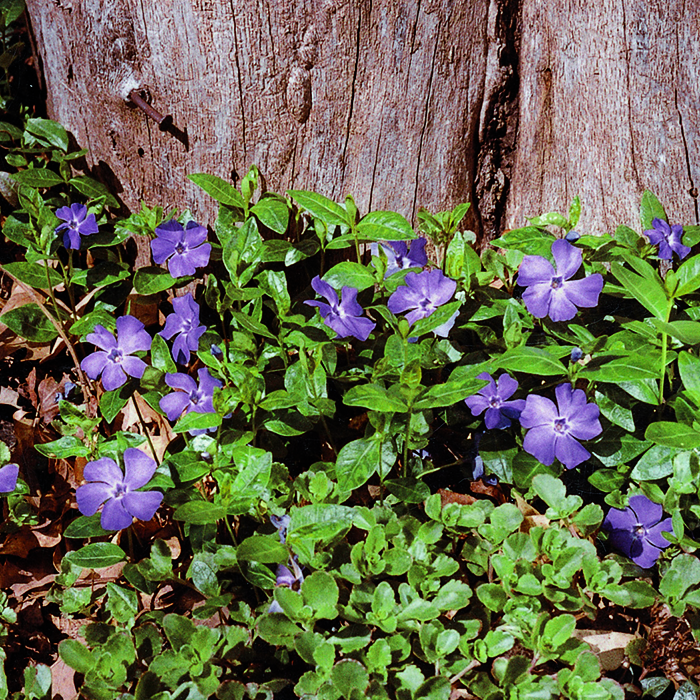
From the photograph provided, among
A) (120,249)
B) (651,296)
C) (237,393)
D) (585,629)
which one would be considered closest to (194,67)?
(120,249)

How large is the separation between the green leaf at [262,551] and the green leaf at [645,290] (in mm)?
1119

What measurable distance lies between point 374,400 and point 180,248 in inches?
37.0

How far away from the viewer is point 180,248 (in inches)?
85.2

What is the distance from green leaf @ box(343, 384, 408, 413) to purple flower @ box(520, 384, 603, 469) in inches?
14.5

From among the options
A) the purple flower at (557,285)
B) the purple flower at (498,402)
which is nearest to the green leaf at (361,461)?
the purple flower at (498,402)

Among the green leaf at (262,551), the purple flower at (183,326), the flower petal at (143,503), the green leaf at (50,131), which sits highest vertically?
the green leaf at (50,131)

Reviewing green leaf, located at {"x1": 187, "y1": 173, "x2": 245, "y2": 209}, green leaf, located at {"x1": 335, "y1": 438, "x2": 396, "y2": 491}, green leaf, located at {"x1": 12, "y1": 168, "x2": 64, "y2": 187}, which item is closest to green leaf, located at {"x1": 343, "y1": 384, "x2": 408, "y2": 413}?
green leaf, located at {"x1": 335, "y1": 438, "x2": 396, "y2": 491}

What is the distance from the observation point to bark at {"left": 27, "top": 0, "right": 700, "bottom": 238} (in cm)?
207

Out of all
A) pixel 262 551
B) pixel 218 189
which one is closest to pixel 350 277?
pixel 218 189

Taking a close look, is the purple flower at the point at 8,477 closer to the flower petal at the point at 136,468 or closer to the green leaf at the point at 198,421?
the flower petal at the point at 136,468

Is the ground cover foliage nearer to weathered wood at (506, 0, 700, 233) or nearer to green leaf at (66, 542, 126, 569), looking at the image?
green leaf at (66, 542, 126, 569)

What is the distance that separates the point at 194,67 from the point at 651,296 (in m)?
1.52

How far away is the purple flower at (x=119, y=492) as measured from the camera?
163 centimetres

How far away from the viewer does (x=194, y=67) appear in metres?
2.11
